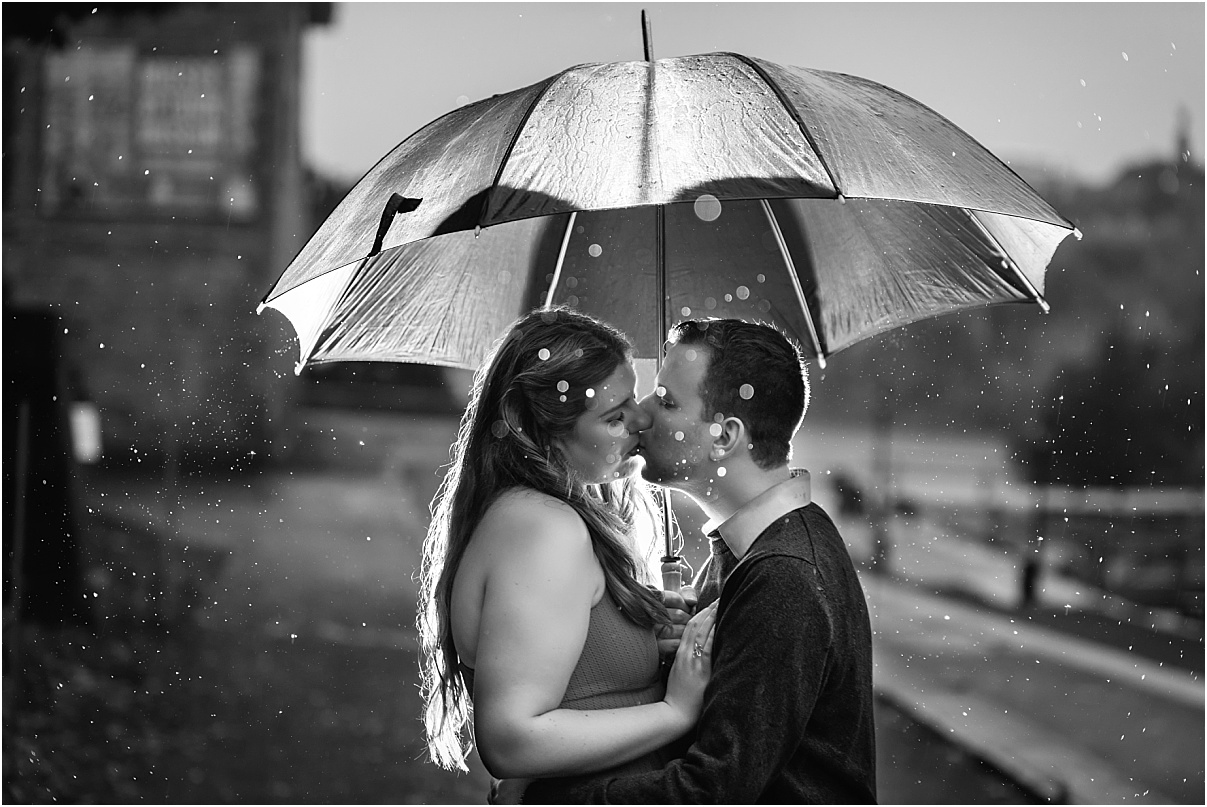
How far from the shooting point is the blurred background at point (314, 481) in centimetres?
651

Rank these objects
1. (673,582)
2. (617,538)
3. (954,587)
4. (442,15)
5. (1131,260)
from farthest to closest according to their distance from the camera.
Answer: (1131,260), (954,587), (442,15), (673,582), (617,538)

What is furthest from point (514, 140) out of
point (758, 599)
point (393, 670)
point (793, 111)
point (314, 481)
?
point (314, 481)

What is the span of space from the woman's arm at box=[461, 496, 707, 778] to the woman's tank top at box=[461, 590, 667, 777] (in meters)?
0.03

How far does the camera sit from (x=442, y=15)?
11297mm

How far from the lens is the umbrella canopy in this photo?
1663 mm

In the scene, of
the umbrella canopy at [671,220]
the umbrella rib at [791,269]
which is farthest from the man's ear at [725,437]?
the umbrella rib at [791,269]

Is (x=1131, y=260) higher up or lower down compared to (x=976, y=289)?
lower down

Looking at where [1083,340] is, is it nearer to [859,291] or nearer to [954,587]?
[954,587]

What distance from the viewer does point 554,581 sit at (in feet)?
5.41

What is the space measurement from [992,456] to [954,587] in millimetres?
19195

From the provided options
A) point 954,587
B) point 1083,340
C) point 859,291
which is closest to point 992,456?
point 1083,340

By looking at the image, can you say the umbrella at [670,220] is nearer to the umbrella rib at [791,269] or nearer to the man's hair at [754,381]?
the umbrella rib at [791,269]

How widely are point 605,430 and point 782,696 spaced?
55cm

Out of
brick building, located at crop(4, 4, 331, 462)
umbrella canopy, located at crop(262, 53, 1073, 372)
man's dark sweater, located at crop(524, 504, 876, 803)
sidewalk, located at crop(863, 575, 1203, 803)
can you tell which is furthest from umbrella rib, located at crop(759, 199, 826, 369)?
brick building, located at crop(4, 4, 331, 462)
